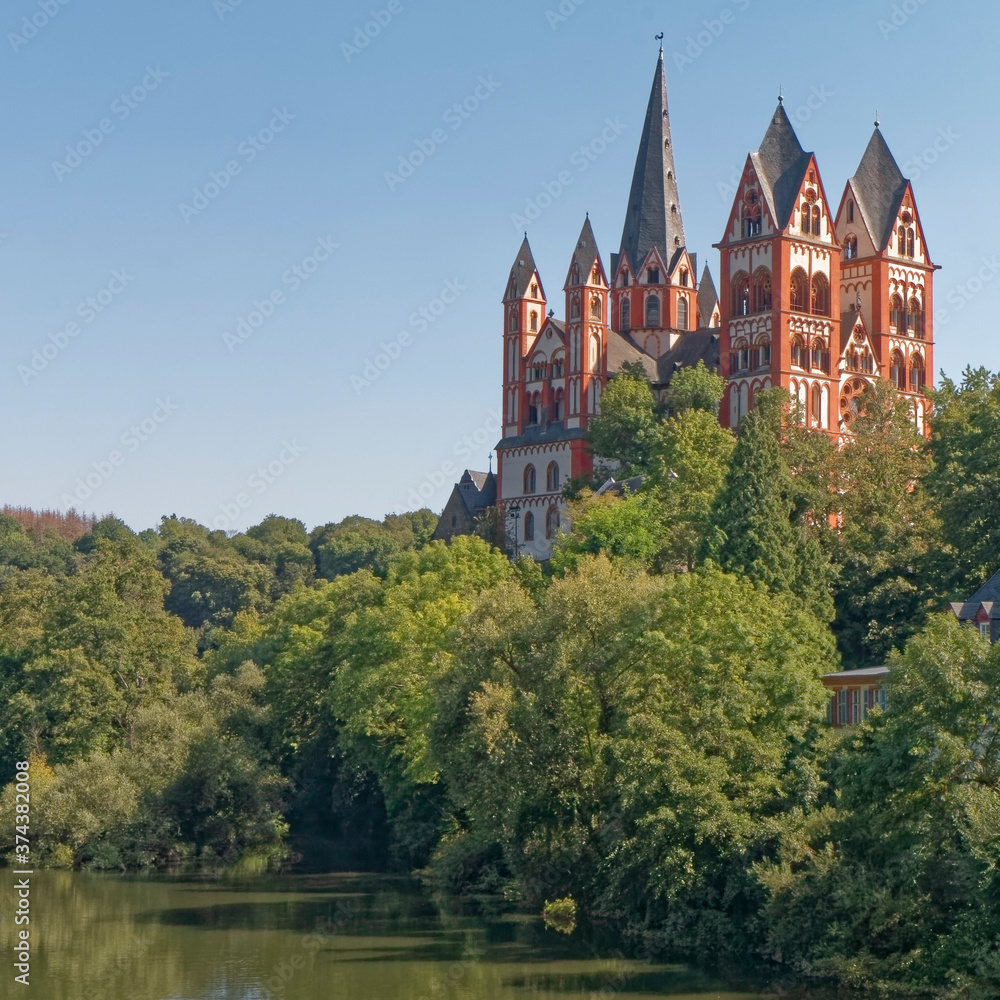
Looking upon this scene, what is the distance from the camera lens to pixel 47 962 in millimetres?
44062

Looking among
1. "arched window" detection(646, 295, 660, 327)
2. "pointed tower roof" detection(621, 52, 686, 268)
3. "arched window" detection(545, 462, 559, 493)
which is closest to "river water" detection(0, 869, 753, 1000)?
"arched window" detection(545, 462, 559, 493)

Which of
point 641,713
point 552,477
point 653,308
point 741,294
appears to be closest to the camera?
point 641,713

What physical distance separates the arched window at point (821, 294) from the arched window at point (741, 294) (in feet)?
12.0

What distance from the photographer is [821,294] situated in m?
99.6

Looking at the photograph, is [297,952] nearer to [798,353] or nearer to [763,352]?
[763,352]

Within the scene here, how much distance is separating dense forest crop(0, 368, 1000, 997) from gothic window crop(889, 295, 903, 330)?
41.4 feet

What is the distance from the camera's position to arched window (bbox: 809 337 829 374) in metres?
97.6

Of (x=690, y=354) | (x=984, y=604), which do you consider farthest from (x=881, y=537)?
(x=690, y=354)

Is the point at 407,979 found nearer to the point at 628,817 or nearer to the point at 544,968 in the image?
the point at 544,968

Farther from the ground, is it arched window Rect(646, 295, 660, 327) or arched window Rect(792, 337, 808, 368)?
arched window Rect(646, 295, 660, 327)

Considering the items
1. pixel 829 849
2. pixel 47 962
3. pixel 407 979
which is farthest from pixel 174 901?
pixel 829 849

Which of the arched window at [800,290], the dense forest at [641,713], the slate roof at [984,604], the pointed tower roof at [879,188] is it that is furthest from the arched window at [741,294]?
the slate roof at [984,604]

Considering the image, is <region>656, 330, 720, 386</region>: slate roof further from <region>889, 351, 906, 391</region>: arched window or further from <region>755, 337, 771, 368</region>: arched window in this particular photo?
<region>889, 351, 906, 391</region>: arched window

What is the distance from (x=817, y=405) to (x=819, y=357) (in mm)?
2806
